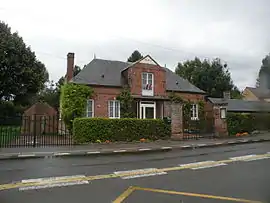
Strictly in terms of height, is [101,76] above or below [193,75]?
below

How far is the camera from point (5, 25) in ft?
110

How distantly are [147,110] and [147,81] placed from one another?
2.76 m

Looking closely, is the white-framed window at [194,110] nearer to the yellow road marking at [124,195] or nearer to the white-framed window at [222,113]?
the white-framed window at [222,113]

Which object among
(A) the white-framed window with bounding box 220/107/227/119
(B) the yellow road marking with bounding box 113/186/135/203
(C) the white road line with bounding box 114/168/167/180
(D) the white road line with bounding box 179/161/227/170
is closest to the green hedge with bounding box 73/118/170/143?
(A) the white-framed window with bounding box 220/107/227/119

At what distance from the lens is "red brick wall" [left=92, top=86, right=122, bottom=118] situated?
2473 cm

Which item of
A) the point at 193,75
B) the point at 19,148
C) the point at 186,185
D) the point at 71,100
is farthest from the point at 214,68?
the point at 186,185

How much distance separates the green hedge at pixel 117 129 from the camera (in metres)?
16.9

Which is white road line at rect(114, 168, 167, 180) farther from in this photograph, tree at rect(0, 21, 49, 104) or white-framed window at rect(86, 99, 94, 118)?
tree at rect(0, 21, 49, 104)

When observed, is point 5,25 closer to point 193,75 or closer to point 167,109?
point 167,109

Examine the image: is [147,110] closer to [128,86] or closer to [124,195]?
[128,86]

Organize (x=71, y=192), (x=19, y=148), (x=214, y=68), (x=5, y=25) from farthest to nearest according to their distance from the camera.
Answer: (x=214, y=68), (x=5, y=25), (x=19, y=148), (x=71, y=192)

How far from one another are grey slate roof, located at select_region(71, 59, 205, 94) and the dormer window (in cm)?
229

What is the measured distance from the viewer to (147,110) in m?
26.8

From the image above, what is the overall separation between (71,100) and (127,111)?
5086mm
